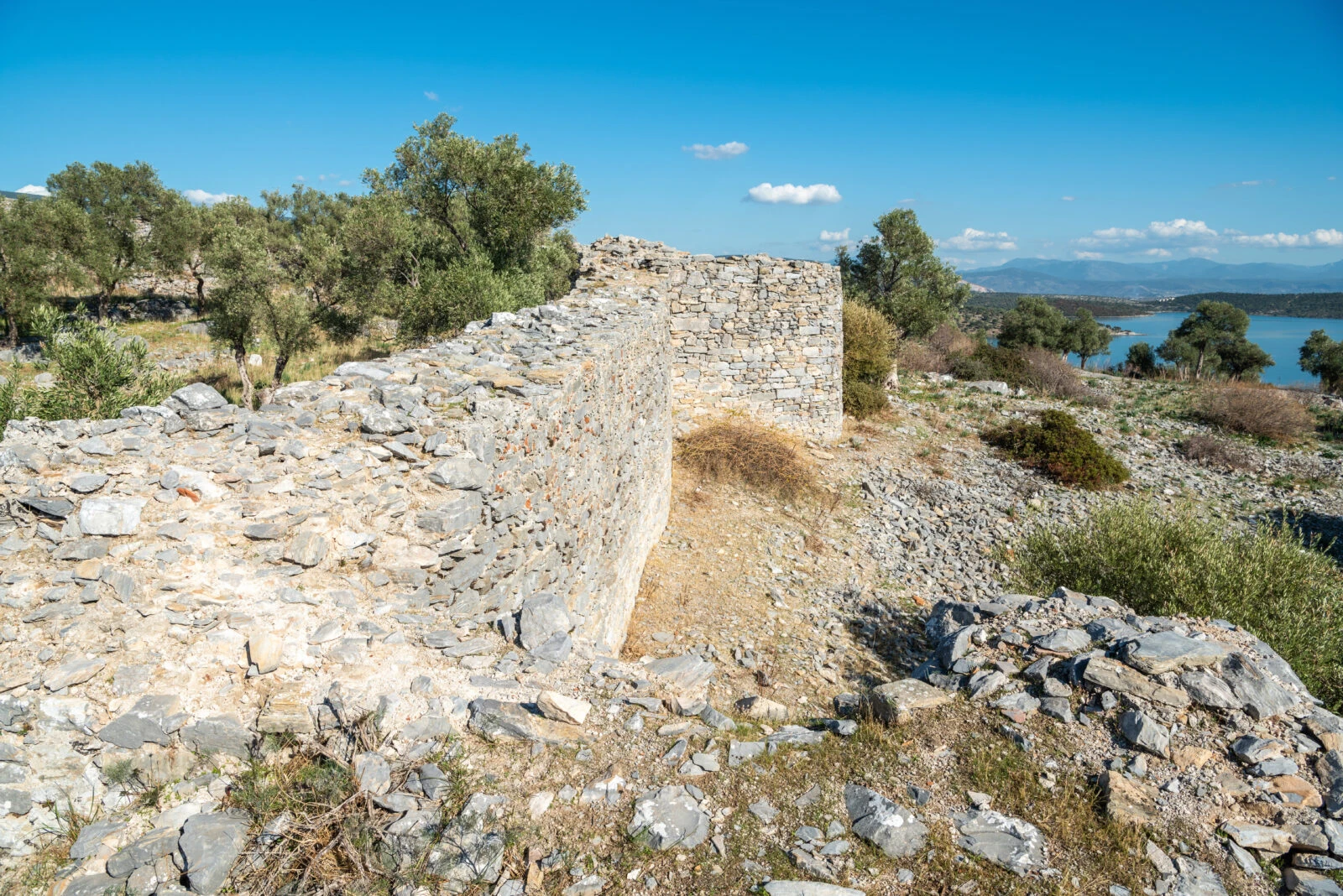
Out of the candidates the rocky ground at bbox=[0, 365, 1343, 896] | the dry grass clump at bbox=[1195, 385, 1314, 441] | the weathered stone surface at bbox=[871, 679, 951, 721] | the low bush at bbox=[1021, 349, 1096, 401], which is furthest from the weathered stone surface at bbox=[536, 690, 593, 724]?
the low bush at bbox=[1021, 349, 1096, 401]

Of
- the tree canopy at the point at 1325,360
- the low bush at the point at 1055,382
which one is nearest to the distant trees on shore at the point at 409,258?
the low bush at the point at 1055,382

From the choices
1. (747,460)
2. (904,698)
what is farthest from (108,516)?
(747,460)

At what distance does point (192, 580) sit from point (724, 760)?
303 centimetres

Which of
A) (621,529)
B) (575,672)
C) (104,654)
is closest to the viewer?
(104,654)

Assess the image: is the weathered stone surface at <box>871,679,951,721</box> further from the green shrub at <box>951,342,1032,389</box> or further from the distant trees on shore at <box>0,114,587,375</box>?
the green shrub at <box>951,342,1032,389</box>

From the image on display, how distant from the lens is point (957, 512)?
12125 millimetres

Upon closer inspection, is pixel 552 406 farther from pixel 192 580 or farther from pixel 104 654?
pixel 104 654

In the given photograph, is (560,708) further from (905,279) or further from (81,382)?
(905,279)

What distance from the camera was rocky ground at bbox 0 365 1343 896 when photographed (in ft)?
8.75

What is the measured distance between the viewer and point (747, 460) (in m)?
12.2

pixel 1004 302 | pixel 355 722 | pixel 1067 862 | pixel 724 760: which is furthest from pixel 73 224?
pixel 1004 302

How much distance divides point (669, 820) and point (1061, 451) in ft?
49.0

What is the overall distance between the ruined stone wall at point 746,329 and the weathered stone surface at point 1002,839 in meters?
10.4

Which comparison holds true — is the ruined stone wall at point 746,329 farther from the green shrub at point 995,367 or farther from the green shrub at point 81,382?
the green shrub at point 995,367
